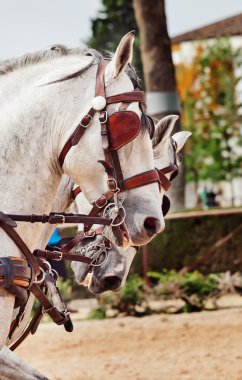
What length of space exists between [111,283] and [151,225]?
5.10 ft

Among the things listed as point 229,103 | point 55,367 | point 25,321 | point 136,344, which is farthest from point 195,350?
Result: point 229,103

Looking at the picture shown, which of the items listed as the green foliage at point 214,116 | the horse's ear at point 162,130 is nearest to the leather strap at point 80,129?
→ the horse's ear at point 162,130

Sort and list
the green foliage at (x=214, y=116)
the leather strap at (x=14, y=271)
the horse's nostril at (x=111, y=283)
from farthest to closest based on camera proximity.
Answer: the green foliage at (x=214, y=116) < the horse's nostril at (x=111, y=283) < the leather strap at (x=14, y=271)

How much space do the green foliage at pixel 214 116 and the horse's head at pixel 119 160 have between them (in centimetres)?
→ 3063

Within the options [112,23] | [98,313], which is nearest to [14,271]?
[98,313]

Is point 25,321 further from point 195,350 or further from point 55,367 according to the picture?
point 195,350

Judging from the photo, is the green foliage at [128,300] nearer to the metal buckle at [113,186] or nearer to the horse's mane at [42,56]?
the horse's mane at [42,56]

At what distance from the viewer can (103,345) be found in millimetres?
11273

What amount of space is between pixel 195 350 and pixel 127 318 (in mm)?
3086

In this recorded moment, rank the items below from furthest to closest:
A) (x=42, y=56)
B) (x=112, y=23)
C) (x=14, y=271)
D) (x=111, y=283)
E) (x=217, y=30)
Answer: (x=217, y=30) → (x=112, y=23) → (x=111, y=283) → (x=42, y=56) → (x=14, y=271)

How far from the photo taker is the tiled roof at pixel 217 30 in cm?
5512

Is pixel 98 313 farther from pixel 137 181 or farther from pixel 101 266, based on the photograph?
pixel 137 181

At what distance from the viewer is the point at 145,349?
10.8 metres

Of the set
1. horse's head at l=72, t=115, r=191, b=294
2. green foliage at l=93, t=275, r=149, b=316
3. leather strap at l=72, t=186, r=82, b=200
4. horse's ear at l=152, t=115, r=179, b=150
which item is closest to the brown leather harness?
horse's head at l=72, t=115, r=191, b=294
